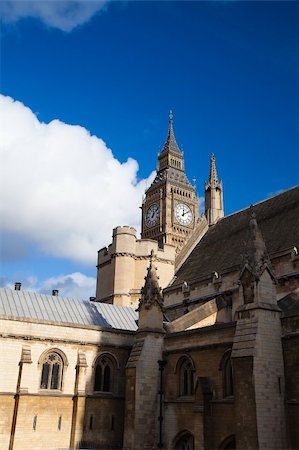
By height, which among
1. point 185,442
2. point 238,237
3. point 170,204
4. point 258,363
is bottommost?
point 185,442

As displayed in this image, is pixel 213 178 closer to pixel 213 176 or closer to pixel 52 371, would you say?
pixel 213 176

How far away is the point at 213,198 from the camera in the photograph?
160ft

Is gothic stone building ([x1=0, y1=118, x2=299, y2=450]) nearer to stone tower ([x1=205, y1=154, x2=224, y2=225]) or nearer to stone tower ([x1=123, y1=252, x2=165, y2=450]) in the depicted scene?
stone tower ([x1=123, y1=252, x2=165, y2=450])

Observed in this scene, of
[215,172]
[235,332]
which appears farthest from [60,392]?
[215,172]

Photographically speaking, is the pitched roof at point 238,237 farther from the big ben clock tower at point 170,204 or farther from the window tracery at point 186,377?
the big ben clock tower at point 170,204

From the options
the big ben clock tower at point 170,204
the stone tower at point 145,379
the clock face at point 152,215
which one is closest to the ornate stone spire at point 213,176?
the stone tower at point 145,379

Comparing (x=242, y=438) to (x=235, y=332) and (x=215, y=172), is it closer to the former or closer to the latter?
(x=235, y=332)

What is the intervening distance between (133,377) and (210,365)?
5.13 m

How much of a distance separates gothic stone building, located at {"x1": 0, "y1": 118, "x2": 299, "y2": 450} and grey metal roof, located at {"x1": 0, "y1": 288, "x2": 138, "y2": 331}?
0.31 feet

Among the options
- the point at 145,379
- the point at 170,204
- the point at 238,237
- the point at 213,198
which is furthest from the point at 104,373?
the point at 170,204

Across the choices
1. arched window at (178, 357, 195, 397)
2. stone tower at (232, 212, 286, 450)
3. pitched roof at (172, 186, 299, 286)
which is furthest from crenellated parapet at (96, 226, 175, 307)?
stone tower at (232, 212, 286, 450)

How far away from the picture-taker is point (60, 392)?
94.7ft

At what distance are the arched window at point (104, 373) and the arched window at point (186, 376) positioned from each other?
19.0 ft

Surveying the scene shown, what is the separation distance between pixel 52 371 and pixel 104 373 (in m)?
3.43
